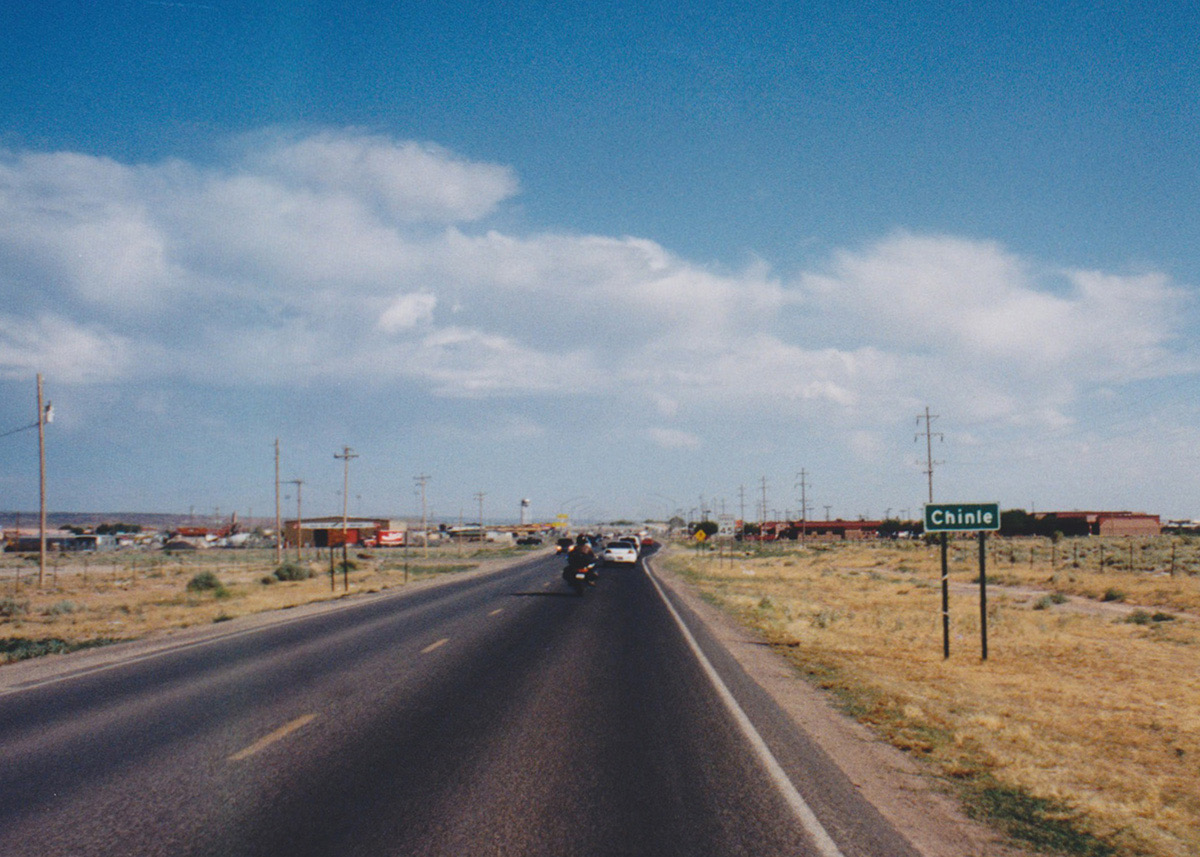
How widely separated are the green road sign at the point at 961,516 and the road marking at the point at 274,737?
10.7 meters

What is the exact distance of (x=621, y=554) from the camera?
2234 inches

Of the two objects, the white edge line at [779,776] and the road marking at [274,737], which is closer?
the white edge line at [779,776]

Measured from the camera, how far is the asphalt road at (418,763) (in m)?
5.58

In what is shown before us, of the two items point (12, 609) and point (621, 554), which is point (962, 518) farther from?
point (621, 554)

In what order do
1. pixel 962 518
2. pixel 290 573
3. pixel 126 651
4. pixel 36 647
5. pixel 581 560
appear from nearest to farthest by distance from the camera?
pixel 962 518 < pixel 126 651 < pixel 36 647 < pixel 581 560 < pixel 290 573

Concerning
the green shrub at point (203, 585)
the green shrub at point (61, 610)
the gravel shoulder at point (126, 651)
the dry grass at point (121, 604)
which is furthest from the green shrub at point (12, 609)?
the gravel shoulder at point (126, 651)

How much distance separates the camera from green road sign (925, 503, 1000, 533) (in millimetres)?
14523

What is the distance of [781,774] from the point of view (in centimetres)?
731

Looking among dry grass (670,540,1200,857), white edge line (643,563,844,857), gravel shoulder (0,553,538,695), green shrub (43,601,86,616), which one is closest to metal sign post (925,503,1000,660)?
dry grass (670,540,1200,857)

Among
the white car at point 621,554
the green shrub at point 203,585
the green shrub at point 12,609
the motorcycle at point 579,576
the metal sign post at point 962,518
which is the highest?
the metal sign post at point 962,518

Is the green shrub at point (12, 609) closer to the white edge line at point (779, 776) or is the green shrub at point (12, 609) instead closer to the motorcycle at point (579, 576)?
the motorcycle at point (579, 576)

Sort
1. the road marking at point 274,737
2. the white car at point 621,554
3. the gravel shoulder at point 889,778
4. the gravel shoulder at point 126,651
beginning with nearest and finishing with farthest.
→ the gravel shoulder at point 889,778, the road marking at point 274,737, the gravel shoulder at point 126,651, the white car at point 621,554

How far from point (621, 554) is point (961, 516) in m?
42.9

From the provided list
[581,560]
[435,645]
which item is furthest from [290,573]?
[435,645]
